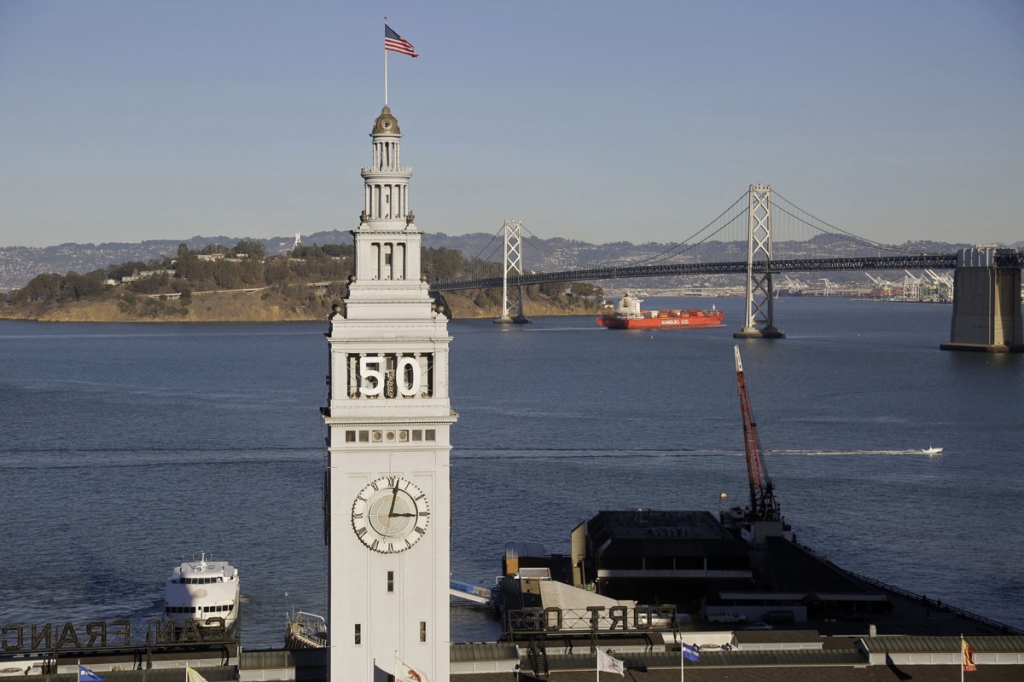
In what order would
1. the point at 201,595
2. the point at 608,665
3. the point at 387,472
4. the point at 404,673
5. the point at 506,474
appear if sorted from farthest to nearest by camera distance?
the point at 506,474
the point at 201,595
the point at 608,665
the point at 387,472
the point at 404,673

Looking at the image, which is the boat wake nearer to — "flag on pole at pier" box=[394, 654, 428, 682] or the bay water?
the bay water

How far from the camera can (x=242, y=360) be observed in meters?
180

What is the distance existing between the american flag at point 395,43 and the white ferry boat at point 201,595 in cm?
2575

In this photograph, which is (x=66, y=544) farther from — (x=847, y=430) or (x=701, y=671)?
(x=847, y=430)

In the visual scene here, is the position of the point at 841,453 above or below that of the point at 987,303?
below

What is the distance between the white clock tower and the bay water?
22428mm

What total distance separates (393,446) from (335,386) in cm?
170

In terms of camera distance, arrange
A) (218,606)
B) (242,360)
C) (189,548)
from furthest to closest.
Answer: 1. (242,360)
2. (189,548)
3. (218,606)

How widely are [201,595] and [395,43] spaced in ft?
86.2

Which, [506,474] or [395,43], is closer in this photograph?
[395,43]

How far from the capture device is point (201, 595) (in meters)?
50.7

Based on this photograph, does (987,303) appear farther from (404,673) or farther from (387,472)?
(404,673)

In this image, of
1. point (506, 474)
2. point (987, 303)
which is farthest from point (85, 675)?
point (987, 303)

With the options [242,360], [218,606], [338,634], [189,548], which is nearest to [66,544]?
[189,548]
